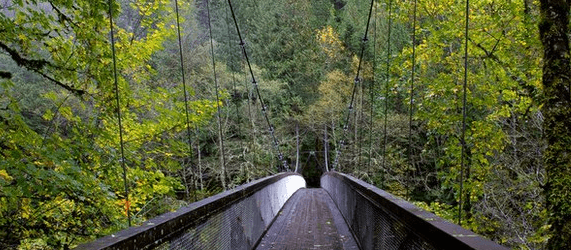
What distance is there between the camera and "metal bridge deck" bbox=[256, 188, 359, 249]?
18.2 feet

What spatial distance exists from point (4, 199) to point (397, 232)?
10.2 ft

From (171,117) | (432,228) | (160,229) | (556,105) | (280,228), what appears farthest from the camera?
(280,228)

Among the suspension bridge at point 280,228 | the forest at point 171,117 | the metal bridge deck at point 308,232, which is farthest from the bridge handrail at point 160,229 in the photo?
the metal bridge deck at point 308,232

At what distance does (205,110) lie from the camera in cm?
742

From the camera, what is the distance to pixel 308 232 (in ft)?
21.5

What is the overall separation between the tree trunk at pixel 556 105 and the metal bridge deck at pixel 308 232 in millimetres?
2231

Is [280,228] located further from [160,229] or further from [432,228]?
[432,228]

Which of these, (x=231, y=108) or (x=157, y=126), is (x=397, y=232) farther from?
(x=231, y=108)

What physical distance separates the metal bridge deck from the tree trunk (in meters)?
2.23

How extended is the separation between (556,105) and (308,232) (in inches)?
141

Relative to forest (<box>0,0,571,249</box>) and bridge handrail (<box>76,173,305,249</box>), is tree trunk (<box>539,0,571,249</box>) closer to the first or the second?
forest (<box>0,0,571,249</box>)

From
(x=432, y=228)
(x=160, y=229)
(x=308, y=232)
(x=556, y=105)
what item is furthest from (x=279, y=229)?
(x=432, y=228)

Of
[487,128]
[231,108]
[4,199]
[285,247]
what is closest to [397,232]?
[285,247]

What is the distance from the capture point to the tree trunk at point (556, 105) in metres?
4.73
